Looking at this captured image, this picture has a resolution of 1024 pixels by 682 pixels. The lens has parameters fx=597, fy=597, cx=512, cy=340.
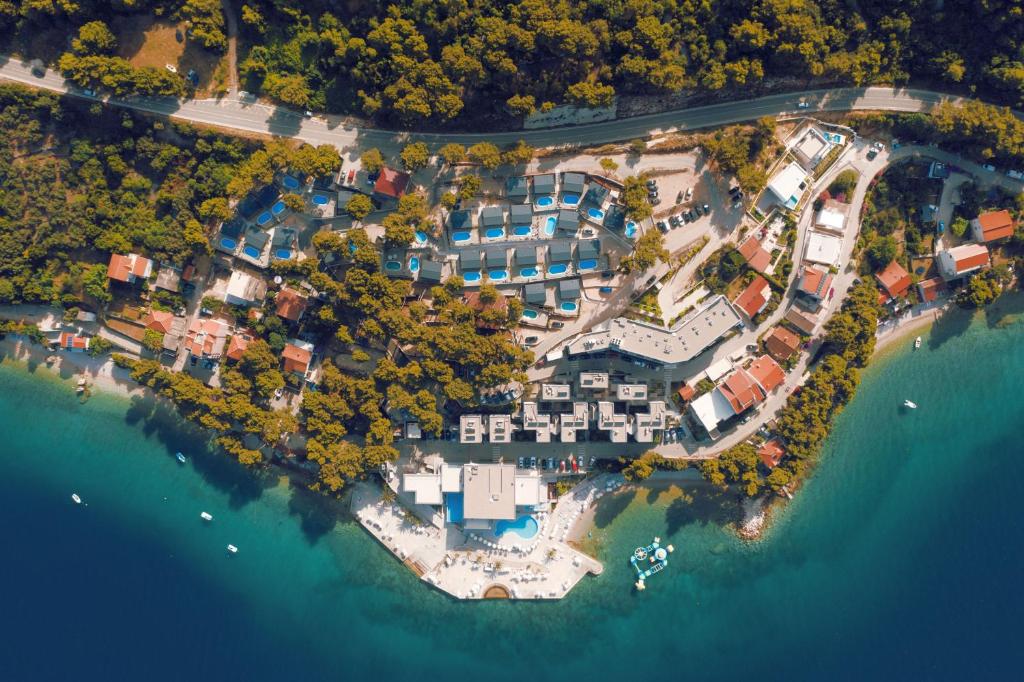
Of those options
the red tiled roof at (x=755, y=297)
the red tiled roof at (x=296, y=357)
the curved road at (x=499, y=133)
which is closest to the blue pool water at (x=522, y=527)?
the red tiled roof at (x=296, y=357)

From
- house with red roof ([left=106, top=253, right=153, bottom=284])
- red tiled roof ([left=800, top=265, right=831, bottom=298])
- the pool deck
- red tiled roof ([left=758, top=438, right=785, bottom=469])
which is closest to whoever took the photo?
red tiled roof ([left=800, top=265, right=831, bottom=298])

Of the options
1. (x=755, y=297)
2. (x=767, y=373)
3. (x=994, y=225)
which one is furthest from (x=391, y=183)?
(x=994, y=225)

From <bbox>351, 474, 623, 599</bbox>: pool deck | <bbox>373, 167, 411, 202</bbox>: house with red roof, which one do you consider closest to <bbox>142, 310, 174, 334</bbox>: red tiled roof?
<bbox>373, 167, 411, 202</bbox>: house with red roof

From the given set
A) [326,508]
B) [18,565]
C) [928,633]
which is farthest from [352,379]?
[928,633]

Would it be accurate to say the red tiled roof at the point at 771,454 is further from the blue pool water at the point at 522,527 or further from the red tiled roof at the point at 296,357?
the red tiled roof at the point at 296,357

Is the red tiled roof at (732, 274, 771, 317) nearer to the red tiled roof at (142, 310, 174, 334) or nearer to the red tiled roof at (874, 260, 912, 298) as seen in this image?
the red tiled roof at (874, 260, 912, 298)

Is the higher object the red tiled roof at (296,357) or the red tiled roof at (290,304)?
the red tiled roof at (290,304)

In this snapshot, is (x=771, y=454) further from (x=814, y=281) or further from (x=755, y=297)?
(x=814, y=281)
